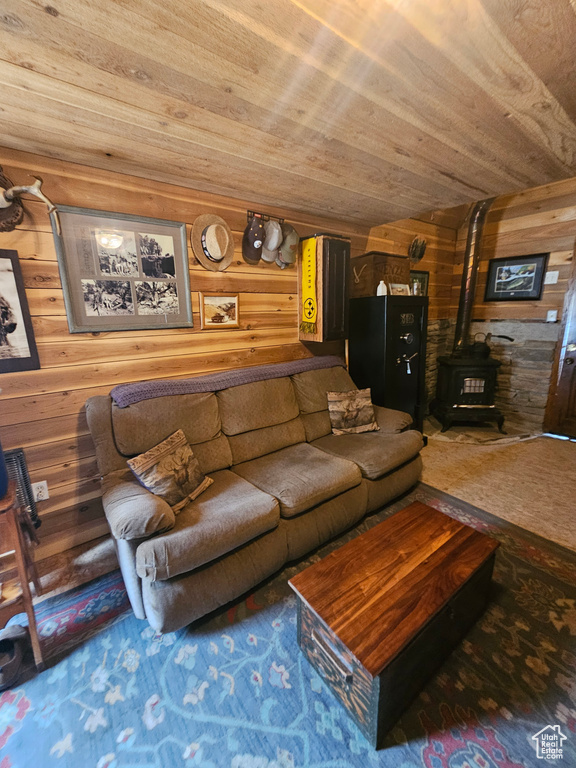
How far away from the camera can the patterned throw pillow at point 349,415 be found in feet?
8.77

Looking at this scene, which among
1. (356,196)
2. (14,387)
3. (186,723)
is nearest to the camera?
(186,723)

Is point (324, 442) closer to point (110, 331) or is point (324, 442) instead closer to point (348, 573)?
point (348, 573)

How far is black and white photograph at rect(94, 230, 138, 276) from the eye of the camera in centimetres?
194

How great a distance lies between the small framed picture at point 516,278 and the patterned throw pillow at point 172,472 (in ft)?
13.1

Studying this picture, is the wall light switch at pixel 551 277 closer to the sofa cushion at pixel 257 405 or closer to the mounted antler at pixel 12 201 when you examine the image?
the sofa cushion at pixel 257 405

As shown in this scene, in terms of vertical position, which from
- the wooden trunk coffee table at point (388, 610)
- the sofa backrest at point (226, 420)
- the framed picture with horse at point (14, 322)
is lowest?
the wooden trunk coffee table at point (388, 610)

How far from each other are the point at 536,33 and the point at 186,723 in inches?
106

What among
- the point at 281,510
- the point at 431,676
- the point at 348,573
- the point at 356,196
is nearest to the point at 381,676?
the point at 348,573

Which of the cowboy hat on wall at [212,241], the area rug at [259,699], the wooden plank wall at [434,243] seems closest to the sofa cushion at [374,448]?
the area rug at [259,699]

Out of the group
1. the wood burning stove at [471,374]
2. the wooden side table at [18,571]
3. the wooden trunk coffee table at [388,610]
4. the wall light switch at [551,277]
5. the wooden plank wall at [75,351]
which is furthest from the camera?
the wood burning stove at [471,374]

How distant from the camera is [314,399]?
271cm

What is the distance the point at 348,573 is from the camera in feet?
4.46

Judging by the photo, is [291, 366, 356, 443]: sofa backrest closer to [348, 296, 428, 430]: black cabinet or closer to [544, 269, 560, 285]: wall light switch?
[348, 296, 428, 430]: black cabinet

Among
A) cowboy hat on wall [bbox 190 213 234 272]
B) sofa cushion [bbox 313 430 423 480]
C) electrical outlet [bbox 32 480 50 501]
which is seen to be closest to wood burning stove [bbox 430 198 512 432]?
sofa cushion [bbox 313 430 423 480]
